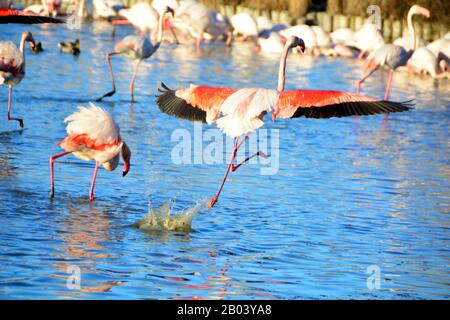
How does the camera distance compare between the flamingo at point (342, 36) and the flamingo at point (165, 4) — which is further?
the flamingo at point (342, 36)

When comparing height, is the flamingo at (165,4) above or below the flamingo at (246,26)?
above

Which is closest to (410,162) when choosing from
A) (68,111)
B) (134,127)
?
(134,127)

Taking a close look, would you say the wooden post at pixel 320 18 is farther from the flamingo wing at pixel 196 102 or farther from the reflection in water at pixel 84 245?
the reflection in water at pixel 84 245

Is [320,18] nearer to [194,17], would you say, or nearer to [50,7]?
[194,17]

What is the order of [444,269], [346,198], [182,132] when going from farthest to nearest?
[182,132] → [346,198] → [444,269]

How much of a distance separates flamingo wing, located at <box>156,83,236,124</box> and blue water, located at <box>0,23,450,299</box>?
69 cm

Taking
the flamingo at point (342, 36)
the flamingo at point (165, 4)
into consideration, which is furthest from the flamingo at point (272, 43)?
the flamingo at point (165, 4)

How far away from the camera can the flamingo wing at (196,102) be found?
27.7 ft

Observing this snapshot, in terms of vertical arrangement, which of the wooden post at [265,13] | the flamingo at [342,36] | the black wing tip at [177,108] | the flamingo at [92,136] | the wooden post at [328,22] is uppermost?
the wooden post at [265,13]

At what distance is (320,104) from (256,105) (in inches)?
25.6

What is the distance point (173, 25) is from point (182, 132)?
11.8 meters
